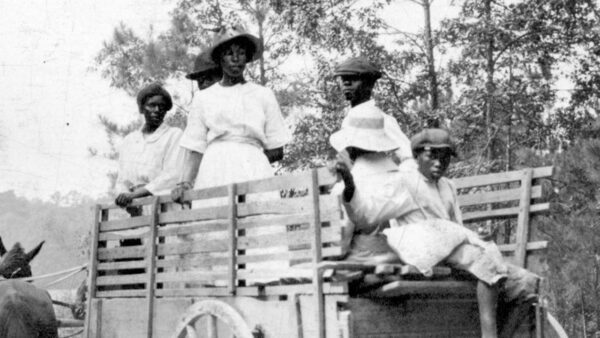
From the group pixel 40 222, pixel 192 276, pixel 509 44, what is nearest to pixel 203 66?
pixel 192 276

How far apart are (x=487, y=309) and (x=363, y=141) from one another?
40.9 inches

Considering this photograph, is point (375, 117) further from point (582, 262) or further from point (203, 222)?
point (582, 262)

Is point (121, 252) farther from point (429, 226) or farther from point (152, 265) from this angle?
point (429, 226)

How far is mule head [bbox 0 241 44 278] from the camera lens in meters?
6.64

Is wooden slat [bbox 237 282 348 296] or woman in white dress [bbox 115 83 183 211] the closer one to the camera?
wooden slat [bbox 237 282 348 296]

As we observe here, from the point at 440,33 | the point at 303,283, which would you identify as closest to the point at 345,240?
the point at 303,283

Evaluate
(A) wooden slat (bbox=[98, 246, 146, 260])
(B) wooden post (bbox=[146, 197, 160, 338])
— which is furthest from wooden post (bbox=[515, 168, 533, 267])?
(A) wooden slat (bbox=[98, 246, 146, 260])

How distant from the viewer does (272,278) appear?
180 inches

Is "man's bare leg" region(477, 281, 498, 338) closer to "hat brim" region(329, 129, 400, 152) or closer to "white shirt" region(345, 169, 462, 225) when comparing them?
"white shirt" region(345, 169, 462, 225)

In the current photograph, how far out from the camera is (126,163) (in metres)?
6.50

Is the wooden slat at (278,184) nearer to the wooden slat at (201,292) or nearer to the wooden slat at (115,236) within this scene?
the wooden slat at (201,292)

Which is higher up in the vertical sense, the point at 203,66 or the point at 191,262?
the point at 203,66

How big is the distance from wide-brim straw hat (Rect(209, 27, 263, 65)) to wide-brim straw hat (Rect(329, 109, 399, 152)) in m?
1.35

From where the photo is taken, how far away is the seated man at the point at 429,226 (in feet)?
13.9
